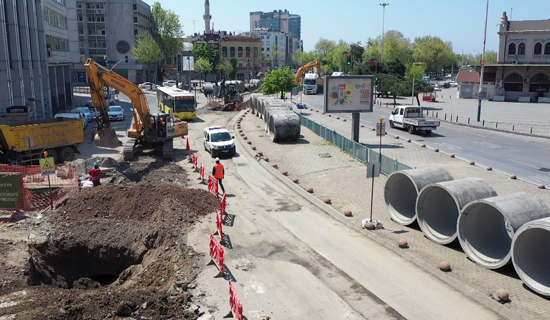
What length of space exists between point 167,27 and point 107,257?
10504 cm

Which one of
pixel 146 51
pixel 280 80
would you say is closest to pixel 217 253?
pixel 280 80

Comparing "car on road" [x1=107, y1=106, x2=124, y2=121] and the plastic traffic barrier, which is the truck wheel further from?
"car on road" [x1=107, y1=106, x2=124, y2=121]

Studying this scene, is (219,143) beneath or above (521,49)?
beneath

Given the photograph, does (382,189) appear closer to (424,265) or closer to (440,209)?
(440,209)

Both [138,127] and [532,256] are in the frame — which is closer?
[532,256]

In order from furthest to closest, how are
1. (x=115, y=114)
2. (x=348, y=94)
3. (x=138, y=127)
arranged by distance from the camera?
(x=115, y=114) < (x=348, y=94) < (x=138, y=127)

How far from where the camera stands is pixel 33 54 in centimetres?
4431

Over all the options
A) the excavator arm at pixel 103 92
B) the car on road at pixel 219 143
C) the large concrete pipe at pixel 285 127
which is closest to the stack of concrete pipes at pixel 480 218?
the car on road at pixel 219 143

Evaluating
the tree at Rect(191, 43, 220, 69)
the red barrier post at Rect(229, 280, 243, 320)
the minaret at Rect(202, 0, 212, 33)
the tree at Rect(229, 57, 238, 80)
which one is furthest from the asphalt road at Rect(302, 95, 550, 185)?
the minaret at Rect(202, 0, 212, 33)

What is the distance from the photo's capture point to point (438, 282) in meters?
13.3

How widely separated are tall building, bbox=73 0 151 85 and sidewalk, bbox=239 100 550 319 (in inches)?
2582

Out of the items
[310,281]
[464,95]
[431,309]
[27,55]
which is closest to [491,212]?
[431,309]

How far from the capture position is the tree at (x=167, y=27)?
373 feet

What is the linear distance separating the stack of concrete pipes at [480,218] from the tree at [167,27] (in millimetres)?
102885
